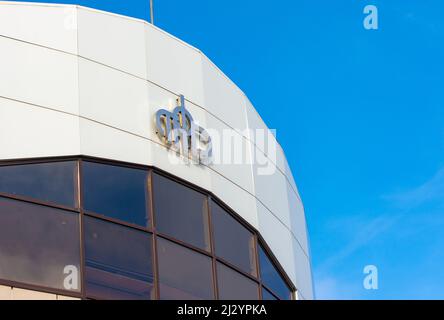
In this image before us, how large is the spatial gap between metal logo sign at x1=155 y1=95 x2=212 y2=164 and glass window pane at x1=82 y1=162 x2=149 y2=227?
94 cm

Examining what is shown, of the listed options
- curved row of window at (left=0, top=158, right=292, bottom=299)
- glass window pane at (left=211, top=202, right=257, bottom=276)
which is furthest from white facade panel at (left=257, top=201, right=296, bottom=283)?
curved row of window at (left=0, top=158, right=292, bottom=299)

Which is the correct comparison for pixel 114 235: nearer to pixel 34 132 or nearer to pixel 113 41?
pixel 34 132

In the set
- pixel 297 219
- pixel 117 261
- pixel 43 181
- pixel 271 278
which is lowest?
pixel 117 261

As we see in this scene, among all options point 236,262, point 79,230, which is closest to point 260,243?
point 236,262

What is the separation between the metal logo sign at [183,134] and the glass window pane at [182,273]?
1.92 meters

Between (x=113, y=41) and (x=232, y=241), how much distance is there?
418 centimetres

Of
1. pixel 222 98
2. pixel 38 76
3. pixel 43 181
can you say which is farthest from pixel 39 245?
pixel 222 98

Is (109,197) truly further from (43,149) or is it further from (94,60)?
(94,60)

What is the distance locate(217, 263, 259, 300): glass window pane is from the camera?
19.9m

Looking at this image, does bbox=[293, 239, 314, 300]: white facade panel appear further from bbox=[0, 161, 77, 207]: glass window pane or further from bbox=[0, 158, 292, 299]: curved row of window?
bbox=[0, 161, 77, 207]: glass window pane

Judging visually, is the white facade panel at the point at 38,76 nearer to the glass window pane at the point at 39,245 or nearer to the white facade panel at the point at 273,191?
the glass window pane at the point at 39,245

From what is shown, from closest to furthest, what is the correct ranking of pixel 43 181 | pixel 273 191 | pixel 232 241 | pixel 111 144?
pixel 43 181
pixel 111 144
pixel 232 241
pixel 273 191

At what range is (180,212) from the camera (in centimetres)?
1980

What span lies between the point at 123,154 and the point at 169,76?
85.6 inches
